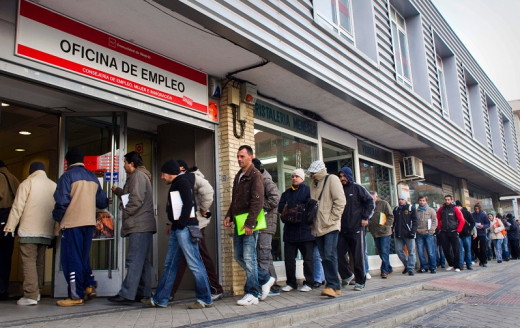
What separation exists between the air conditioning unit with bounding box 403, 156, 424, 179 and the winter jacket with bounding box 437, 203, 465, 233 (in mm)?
2245

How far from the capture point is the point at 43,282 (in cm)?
645

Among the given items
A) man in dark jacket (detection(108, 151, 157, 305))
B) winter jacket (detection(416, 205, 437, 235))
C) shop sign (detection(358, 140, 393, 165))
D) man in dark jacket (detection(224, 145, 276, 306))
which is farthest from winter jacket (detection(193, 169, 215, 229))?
winter jacket (detection(416, 205, 437, 235))

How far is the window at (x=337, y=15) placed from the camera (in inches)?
336

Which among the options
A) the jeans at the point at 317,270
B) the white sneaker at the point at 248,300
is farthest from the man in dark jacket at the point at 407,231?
the white sneaker at the point at 248,300

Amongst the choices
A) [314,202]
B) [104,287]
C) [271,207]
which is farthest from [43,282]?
[314,202]

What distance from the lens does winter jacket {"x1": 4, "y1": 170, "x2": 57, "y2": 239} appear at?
5457 millimetres

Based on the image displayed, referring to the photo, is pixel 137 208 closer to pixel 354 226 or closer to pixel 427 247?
pixel 354 226

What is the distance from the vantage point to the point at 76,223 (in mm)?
5383

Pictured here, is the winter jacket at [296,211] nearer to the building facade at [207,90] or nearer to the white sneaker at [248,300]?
the building facade at [207,90]

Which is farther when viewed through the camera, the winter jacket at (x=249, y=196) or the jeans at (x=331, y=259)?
the jeans at (x=331, y=259)

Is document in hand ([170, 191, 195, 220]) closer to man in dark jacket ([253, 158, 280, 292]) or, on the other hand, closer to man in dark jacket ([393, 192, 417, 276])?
man in dark jacket ([253, 158, 280, 292])

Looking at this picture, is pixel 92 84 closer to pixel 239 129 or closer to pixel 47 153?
pixel 239 129

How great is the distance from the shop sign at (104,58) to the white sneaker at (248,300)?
2938 millimetres

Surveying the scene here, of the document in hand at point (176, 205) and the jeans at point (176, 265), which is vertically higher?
the document in hand at point (176, 205)
